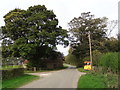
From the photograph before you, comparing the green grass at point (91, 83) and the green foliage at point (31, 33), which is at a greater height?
the green foliage at point (31, 33)

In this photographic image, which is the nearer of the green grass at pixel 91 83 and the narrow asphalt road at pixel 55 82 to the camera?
the green grass at pixel 91 83

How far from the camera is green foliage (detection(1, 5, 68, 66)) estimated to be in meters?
32.1

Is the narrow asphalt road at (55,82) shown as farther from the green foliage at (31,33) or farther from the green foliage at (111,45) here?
the green foliage at (111,45)

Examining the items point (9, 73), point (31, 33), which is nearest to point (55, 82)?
point (9, 73)

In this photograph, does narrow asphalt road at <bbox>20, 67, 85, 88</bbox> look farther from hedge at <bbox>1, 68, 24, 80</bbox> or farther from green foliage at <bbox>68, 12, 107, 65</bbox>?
green foliage at <bbox>68, 12, 107, 65</bbox>

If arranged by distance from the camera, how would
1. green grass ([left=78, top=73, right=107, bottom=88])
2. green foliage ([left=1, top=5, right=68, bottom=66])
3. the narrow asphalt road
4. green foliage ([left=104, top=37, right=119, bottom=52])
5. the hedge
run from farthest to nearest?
1. green foliage ([left=104, top=37, right=119, bottom=52])
2. green foliage ([left=1, top=5, right=68, bottom=66])
3. the hedge
4. the narrow asphalt road
5. green grass ([left=78, top=73, right=107, bottom=88])

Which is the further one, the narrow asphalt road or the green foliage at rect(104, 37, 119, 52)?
the green foliage at rect(104, 37, 119, 52)

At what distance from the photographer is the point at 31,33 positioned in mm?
33062

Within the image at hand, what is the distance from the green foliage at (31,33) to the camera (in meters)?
32.1

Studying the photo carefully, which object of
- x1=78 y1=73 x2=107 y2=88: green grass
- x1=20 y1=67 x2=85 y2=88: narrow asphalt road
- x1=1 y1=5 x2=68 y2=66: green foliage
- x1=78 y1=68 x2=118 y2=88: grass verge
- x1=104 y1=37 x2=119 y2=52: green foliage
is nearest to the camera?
x1=78 y1=68 x2=118 y2=88: grass verge

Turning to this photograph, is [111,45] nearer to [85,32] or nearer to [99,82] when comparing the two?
[85,32]

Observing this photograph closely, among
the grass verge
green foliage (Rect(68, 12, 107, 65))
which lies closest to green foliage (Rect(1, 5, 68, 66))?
green foliage (Rect(68, 12, 107, 65))

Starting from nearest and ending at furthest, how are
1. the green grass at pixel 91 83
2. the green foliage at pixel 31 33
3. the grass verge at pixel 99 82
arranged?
the grass verge at pixel 99 82 → the green grass at pixel 91 83 → the green foliage at pixel 31 33

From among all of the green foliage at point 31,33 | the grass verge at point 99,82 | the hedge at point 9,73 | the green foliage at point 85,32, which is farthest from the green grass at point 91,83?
the green foliage at point 85,32
